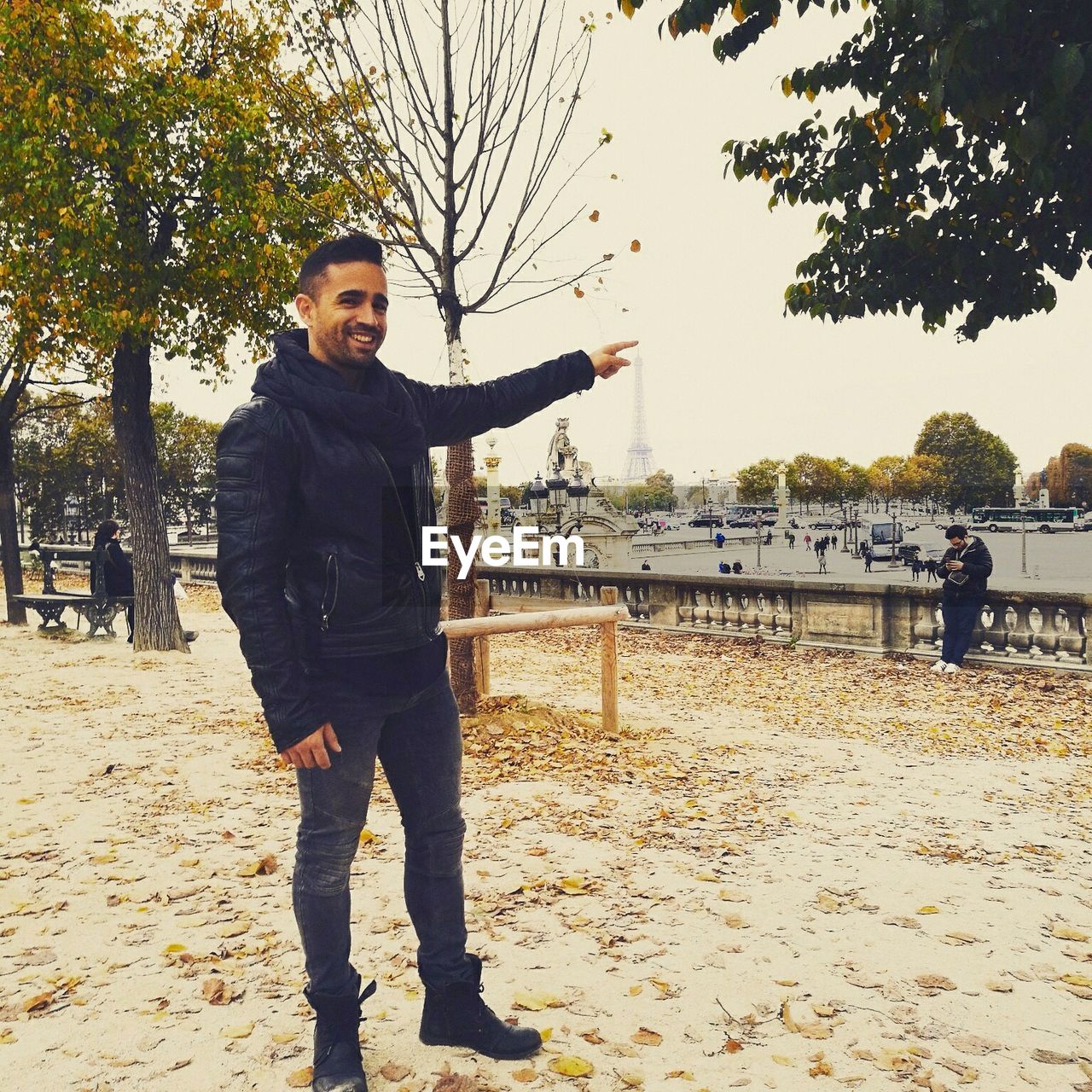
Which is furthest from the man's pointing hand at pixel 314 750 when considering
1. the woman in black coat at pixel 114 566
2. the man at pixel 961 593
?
the woman in black coat at pixel 114 566

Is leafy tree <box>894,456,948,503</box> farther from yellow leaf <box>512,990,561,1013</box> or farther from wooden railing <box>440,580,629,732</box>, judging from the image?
yellow leaf <box>512,990,561,1013</box>

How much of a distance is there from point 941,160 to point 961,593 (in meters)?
6.72

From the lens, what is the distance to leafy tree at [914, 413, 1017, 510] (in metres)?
104

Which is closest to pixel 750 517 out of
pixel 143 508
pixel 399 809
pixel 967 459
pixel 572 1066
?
pixel 967 459

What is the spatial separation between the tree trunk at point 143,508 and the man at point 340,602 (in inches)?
465

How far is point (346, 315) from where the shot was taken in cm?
271

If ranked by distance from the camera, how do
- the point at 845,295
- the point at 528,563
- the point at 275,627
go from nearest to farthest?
the point at 275,627
the point at 845,295
the point at 528,563

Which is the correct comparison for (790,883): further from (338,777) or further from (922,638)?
(922,638)

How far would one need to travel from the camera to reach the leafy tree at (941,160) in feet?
13.5

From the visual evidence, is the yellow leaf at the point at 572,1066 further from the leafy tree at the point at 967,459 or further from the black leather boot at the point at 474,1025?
the leafy tree at the point at 967,459

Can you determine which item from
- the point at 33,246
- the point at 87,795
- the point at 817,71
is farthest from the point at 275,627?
the point at 33,246

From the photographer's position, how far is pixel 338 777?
271cm

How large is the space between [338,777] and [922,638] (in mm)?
11248

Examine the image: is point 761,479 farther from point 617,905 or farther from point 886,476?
point 617,905
